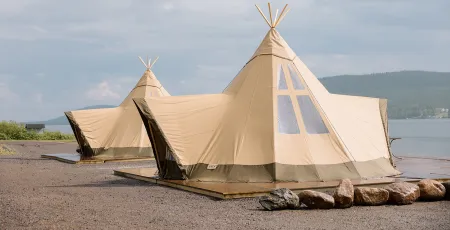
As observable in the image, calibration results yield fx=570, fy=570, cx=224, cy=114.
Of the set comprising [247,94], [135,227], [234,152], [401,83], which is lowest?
[135,227]

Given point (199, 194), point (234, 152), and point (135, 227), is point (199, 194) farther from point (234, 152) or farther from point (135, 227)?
point (135, 227)

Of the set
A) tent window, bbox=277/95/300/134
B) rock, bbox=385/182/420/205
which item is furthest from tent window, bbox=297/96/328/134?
rock, bbox=385/182/420/205

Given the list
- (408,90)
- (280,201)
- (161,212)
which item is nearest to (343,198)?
(280,201)

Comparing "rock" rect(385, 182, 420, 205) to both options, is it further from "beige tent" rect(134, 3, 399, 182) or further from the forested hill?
the forested hill

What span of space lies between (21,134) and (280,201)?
2941 centimetres

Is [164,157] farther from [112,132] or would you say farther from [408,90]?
[408,90]

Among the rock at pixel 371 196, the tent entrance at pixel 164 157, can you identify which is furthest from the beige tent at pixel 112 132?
the rock at pixel 371 196

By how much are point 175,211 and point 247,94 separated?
14.5 feet

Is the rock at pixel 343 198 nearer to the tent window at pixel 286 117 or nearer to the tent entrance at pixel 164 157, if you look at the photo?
the tent window at pixel 286 117

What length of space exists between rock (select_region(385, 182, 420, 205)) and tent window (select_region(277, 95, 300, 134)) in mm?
2802

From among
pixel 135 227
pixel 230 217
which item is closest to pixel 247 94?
pixel 230 217

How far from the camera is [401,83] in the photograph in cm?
18850

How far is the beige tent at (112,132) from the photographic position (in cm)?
2016

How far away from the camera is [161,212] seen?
827cm
